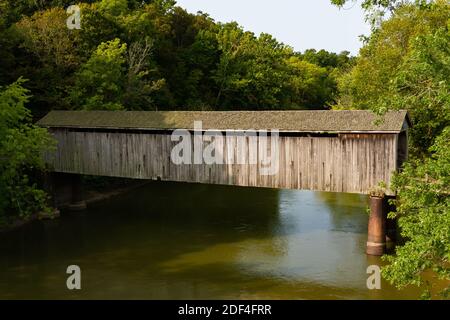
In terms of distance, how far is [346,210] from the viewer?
79.0ft

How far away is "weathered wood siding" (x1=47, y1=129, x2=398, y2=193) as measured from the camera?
55.1ft

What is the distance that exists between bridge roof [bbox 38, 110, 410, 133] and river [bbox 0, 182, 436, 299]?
4.52 m

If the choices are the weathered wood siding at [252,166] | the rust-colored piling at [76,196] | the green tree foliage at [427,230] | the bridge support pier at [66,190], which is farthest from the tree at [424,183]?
the rust-colored piling at [76,196]

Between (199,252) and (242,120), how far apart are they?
17.6ft

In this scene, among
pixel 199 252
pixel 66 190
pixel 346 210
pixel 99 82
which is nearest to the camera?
pixel 199 252

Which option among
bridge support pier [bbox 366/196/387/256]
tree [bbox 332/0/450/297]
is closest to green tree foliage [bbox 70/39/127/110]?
bridge support pier [bbox 366/196/387/256]

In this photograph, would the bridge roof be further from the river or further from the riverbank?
the river

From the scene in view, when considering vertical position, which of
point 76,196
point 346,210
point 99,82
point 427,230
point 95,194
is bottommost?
point 346,210

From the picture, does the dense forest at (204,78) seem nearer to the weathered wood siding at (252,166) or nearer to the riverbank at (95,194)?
the riverbank at (95,194)

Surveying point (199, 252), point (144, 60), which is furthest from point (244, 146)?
point (144, 60)

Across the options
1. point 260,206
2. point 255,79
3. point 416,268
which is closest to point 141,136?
point 260,206

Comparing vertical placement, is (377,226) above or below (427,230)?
below

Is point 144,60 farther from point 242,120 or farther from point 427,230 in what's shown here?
point 427,230
